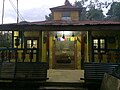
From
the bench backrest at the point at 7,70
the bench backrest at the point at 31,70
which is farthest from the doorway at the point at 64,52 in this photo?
the bench backrest at the point at 7,70

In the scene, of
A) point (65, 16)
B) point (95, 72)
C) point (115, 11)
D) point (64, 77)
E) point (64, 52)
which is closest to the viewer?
point (95, 72)

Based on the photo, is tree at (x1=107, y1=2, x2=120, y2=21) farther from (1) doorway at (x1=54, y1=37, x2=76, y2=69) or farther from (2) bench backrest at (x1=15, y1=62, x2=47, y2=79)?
(2) bench backrest at (x1=15, y1=62, x2=47, y2=79)

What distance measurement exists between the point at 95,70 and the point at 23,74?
325 cm

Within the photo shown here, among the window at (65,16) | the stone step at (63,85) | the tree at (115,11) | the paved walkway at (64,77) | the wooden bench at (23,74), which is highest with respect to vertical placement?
the tree at (115,11)

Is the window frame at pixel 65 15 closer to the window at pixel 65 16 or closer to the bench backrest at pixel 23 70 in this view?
the window at pixel 65 16

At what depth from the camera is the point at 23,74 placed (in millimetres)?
10273

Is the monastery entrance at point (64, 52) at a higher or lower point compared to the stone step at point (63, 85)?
higher

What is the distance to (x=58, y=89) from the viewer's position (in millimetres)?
9531

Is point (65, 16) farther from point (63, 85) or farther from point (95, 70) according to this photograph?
point (63, 85)

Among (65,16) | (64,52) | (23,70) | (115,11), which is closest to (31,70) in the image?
(23,70)

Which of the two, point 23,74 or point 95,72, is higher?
point 95,72

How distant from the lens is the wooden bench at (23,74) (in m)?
10.1

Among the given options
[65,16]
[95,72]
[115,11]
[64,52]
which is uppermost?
[115,11]

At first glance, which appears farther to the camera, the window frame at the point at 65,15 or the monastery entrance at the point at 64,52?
the monastery entrance at the point at 64,52
